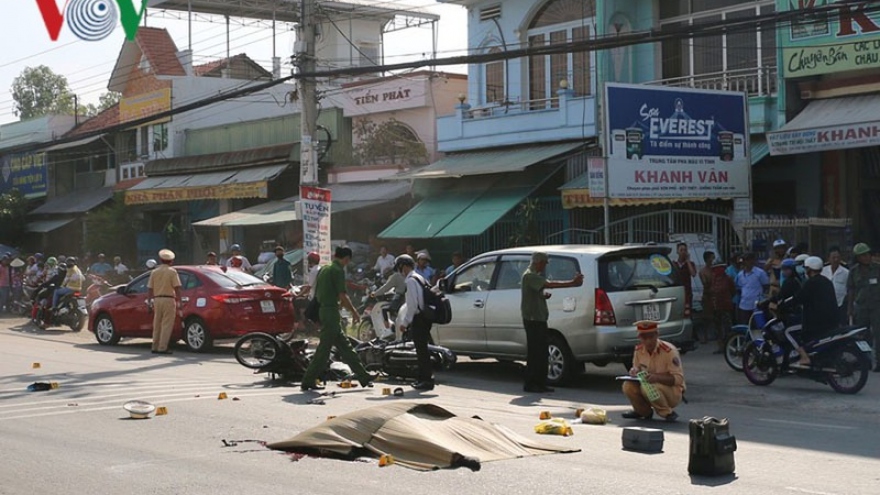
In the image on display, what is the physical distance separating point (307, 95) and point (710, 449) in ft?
47.9

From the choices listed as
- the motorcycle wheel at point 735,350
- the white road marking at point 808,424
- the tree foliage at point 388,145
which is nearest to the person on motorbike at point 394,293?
the motorcycle wheel at point 735,350

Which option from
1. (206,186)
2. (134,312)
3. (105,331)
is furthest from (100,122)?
(134,312)

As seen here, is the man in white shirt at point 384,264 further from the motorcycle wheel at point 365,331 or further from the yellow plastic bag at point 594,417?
the yellow plastic bag at point 594,417

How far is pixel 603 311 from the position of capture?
14.0 metres

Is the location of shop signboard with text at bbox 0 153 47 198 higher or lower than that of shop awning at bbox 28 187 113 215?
higher

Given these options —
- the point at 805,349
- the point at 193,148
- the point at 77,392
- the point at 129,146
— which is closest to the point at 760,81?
the point at 805,349

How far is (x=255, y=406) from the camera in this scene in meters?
12.3

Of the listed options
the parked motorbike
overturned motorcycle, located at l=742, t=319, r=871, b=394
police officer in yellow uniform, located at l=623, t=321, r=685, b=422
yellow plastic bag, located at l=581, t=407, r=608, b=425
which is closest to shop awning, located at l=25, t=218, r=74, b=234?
the parked motorbike

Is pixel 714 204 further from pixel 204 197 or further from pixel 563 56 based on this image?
pixel 204 197

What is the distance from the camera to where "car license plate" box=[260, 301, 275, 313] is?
754 inches

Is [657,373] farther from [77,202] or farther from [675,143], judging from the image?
[77,202]

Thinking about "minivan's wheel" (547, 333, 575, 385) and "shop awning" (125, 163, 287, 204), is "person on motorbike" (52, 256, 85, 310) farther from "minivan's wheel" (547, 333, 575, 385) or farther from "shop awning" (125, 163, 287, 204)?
"minivan's wheel" (547, 333, 575, 385)

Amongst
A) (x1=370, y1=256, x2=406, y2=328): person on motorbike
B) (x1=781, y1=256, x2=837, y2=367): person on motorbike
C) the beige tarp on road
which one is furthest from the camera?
(x1=370, y1=256, x2=406, y2=328): person on motorbike

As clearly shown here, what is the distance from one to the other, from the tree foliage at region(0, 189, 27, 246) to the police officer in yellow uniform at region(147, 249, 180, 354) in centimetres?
2845
